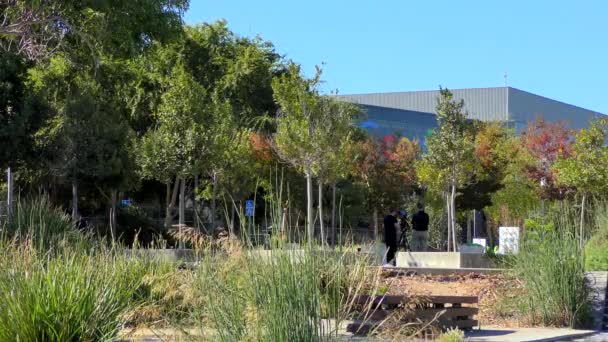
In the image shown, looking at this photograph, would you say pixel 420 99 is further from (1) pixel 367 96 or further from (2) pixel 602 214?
(2) pixel 602 214

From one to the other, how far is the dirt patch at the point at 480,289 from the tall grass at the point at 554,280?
0.36 m

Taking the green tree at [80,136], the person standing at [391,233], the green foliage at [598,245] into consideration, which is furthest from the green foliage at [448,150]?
the green tree at [80,136]

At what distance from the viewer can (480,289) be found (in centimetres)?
1662

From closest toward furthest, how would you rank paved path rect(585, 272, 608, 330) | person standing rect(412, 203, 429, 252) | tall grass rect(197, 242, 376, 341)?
tall grass rect(197, 242, 376, 341) → paved path rect(585, 272, 608, 330) → person standing rect(412, 203, 429, 252)

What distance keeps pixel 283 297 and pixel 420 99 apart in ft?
235

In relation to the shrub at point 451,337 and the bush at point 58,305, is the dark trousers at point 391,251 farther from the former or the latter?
the bush at point 58,305

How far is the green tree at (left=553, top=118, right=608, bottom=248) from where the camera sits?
1203 inches

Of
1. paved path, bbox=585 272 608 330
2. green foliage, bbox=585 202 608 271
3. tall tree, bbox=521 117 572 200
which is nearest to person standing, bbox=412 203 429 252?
green foliage, bbox=585 202 608 271

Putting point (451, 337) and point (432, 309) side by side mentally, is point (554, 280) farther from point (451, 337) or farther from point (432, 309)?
point (451, 337)

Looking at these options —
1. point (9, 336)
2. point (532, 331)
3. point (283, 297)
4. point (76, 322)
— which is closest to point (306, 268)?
point (283, 297)

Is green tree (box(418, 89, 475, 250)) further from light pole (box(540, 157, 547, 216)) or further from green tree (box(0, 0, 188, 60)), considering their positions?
green tree (box(0, 0, 188, 60))

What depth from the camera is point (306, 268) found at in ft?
21.6

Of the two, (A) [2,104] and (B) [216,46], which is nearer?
(A) [2,104]

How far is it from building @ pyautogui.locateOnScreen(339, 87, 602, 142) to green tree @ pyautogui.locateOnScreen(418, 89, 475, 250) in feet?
105
